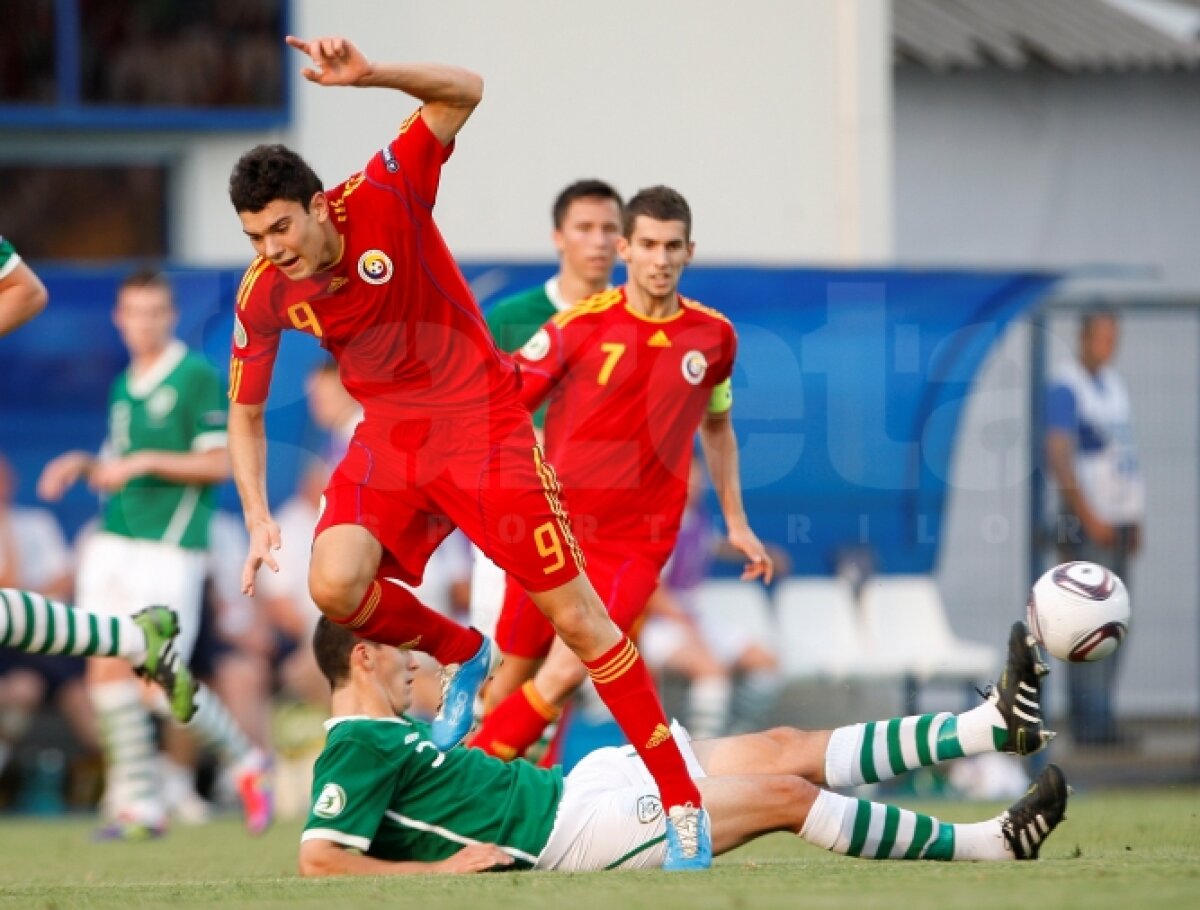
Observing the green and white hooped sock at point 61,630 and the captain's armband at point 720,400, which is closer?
the green and white hooped sock at point 61,630

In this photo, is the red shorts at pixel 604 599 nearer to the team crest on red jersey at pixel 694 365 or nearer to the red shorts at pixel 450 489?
the team crest on red jersey at pixel 694 365

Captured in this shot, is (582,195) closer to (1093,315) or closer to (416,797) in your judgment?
(416,797)

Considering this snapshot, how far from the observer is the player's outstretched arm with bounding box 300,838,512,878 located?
608cm

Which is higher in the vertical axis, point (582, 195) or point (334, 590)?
point (582, 195)

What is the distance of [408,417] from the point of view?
671 centimetres

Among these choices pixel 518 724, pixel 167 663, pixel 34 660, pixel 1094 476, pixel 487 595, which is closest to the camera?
pixel 518 724

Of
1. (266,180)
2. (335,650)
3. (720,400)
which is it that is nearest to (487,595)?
(720,400)

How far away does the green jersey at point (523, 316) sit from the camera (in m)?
8.82

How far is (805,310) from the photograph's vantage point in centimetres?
1112

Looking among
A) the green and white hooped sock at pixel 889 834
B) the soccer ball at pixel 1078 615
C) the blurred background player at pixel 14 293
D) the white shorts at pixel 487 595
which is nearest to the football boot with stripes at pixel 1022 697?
the soccer ball at pixel 1078 615

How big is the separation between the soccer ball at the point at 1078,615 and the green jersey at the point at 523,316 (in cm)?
273

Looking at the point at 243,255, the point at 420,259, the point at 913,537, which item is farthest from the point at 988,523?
the point at 420,259

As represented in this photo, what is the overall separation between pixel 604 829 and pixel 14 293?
2753mm

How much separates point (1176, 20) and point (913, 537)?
23.4 feet
